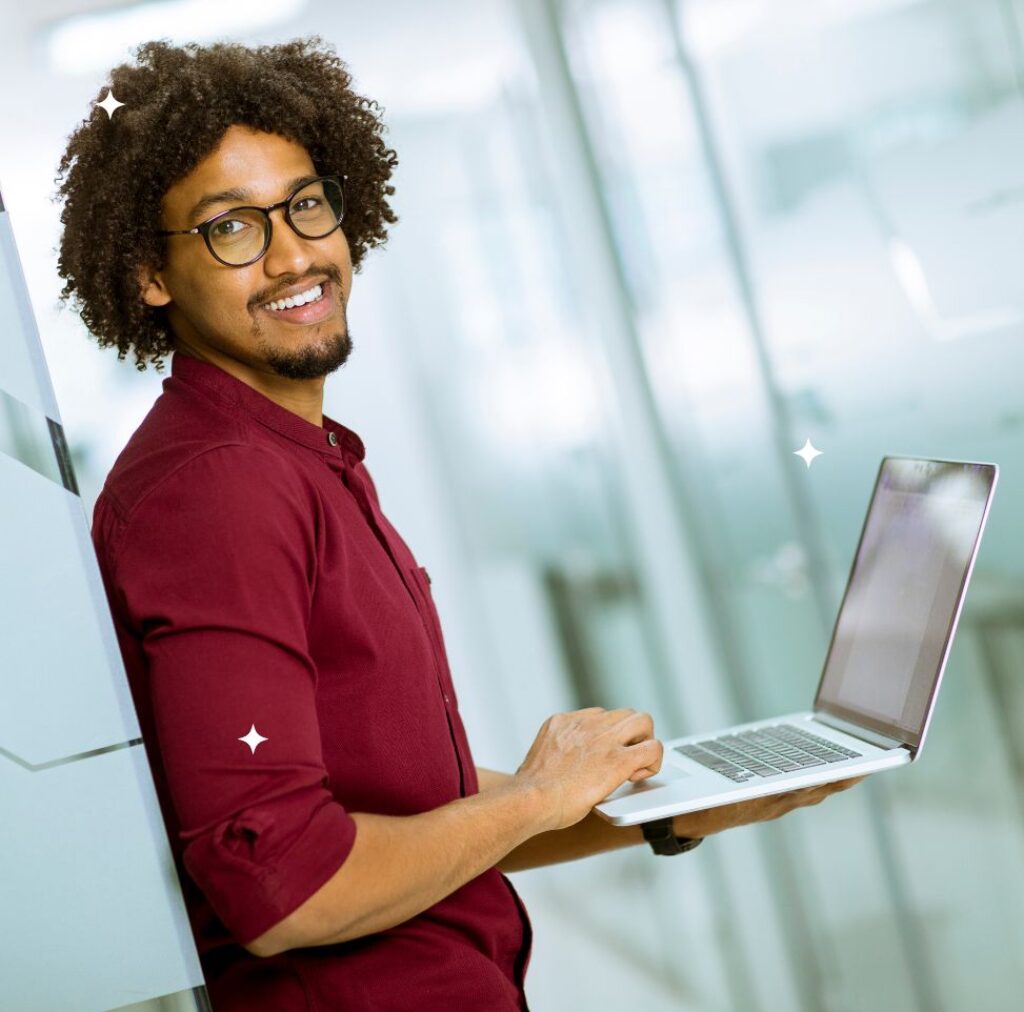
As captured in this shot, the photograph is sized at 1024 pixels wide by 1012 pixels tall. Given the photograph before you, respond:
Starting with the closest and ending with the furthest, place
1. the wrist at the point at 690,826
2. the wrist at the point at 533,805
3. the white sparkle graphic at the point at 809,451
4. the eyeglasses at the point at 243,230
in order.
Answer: the wrist at the point at 533,805
the eyeglasses at the point at 243,230
the wrist at the point at 690,826
the white sparkle graphic at the point at 809,451

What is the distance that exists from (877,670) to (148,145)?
0.92m

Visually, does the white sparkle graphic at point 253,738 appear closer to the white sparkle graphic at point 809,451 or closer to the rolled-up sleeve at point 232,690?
the rolled-up sleeve at point 232,690

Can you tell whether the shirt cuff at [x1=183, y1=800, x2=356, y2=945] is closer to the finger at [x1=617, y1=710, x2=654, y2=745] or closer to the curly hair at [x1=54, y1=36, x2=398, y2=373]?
the finger at [x1=617, y1=710, x2=654, y2=745]

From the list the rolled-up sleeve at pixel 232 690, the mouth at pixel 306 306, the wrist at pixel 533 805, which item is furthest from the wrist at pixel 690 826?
the mouth at pixel 306 306

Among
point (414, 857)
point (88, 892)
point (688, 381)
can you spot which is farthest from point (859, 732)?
point (688, 381)

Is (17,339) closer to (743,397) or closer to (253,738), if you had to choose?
(253,738)

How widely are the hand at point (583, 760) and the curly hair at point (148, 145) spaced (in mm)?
590

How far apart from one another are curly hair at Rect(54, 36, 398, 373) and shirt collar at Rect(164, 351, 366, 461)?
0.14 meters

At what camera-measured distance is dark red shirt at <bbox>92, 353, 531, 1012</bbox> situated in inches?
40.6

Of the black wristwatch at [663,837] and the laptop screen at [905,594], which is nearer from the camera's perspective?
the laptop screen at [905,594]

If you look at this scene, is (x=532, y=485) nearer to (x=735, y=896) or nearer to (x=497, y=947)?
(x=735, y=896)

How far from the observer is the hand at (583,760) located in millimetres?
1264

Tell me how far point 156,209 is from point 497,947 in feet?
2.59

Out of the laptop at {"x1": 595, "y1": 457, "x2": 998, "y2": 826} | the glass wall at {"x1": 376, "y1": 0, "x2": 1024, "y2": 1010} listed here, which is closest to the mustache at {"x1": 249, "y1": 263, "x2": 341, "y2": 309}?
the laptop at {"x1": 595, "y1": 457, "x2": 998, "y2": 826}
